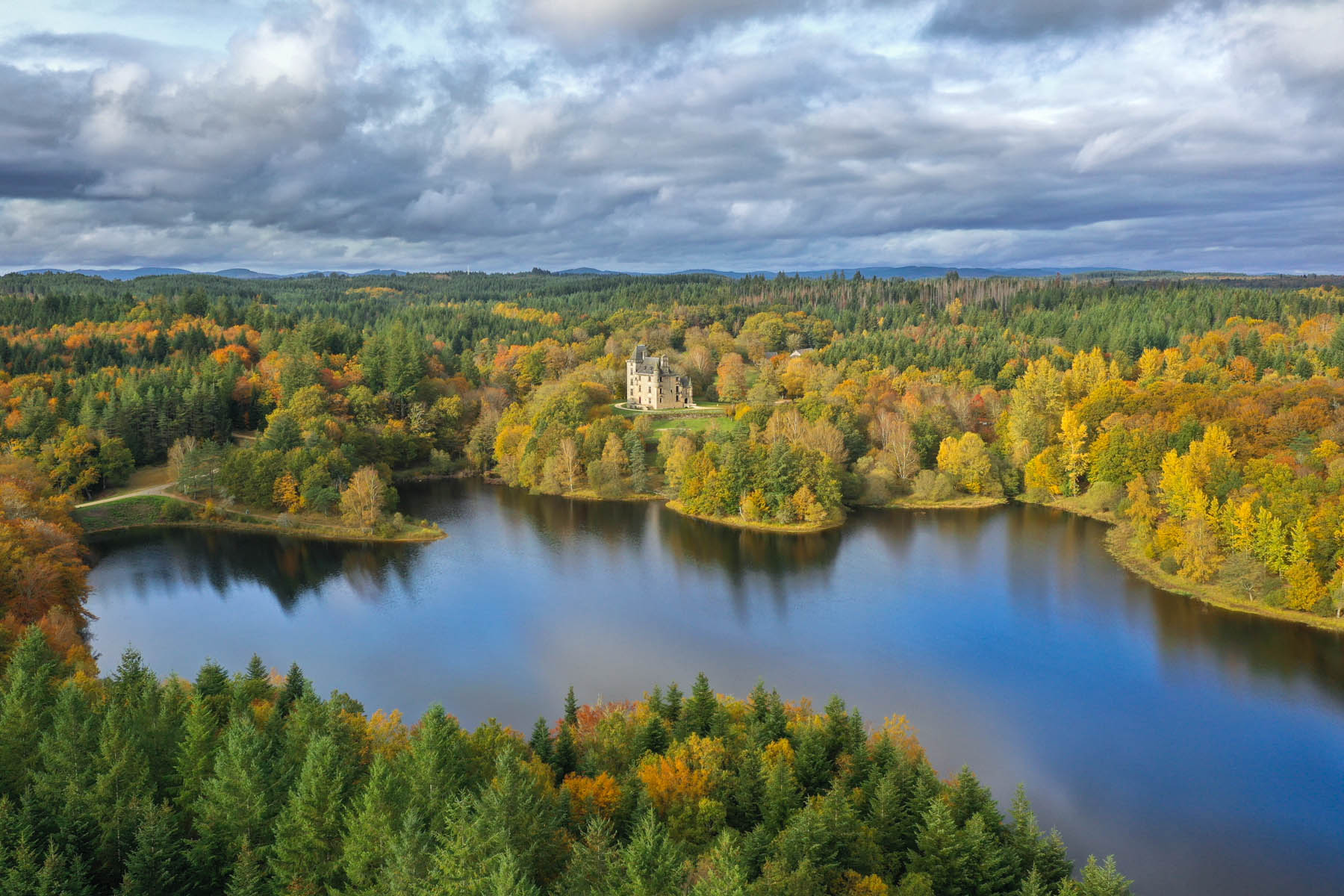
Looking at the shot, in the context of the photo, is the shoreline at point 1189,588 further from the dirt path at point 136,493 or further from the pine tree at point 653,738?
the dirt path at point 136,493

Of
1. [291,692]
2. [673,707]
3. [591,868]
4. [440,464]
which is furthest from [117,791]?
[440,464]

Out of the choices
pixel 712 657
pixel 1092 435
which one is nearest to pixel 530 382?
pixel 1092 435

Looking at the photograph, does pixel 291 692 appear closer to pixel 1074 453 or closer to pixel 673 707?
pixel 673 707

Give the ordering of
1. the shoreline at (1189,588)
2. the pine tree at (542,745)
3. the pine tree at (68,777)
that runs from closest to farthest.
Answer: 1. the pine tree at (68,777)
2. the pine tree at (542,745)
3. the shoreline at (1189,588)

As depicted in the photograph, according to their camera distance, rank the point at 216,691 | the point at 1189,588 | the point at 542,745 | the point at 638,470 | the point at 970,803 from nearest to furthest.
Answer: the point at 970,803 → the point at 542,745 → the point at 216,691 → the point at 1189,588 → the point at 638,470

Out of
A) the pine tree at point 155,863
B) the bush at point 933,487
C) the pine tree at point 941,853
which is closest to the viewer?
the pine tree at point 155,863

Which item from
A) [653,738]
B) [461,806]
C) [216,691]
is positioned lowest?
[653,738]

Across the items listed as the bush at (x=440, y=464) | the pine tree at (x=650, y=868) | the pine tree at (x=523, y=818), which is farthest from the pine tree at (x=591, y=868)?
the bush at (x=440, y=464)

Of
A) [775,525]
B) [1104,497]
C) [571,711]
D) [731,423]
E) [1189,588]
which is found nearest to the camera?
[571,711]
